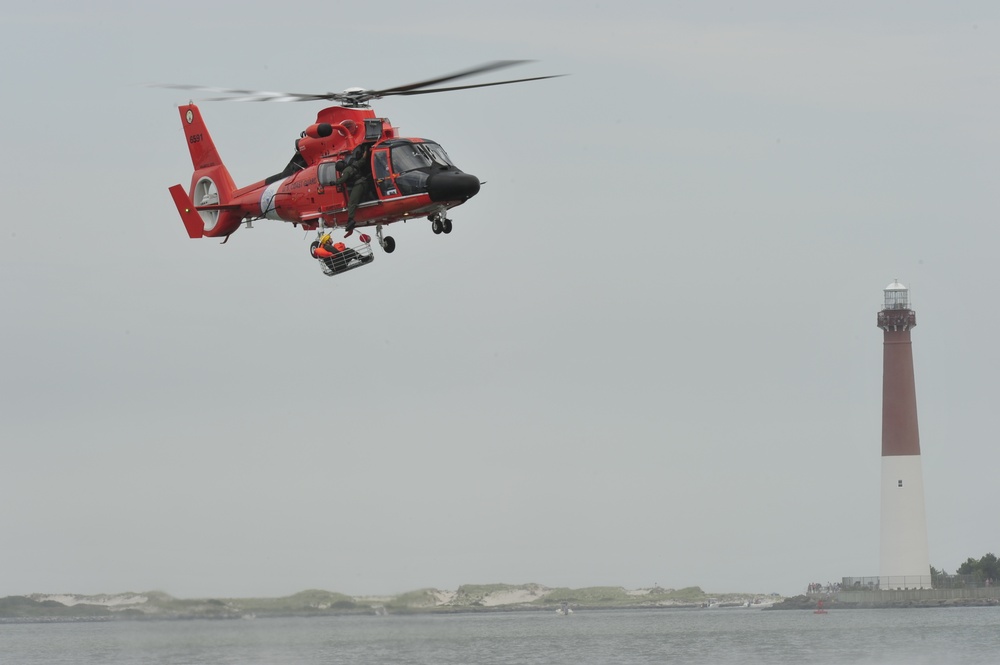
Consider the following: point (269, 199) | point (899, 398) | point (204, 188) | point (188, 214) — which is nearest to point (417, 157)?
point (269, 199)

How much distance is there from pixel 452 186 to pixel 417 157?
128 centimetres

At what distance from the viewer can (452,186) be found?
25656mm

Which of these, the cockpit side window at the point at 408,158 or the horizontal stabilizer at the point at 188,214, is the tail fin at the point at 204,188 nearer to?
the horizontal stabilizer at the point at 188,214

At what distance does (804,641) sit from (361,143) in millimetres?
47100

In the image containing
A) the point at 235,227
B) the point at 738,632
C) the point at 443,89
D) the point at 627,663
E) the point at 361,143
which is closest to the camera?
the point at 443,89

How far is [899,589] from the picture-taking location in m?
71.6

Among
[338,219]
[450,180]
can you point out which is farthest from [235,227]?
[450,180]

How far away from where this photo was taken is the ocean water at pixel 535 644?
46812 millimetres

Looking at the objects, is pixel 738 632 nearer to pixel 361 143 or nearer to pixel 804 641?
pixel 804 641

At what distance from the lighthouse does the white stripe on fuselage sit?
47.0 m

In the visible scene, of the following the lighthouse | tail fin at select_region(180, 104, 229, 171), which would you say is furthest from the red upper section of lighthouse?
tail fin at select_region(180, 104, 229, 171)

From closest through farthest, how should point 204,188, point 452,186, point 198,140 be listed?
point 452,186
point 204,188
point 198,140

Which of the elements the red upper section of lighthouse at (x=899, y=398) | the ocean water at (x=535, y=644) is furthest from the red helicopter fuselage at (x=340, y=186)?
the red upper section of lighthouse at (x=899, y=398)

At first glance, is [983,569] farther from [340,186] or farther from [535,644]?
[340,186]
